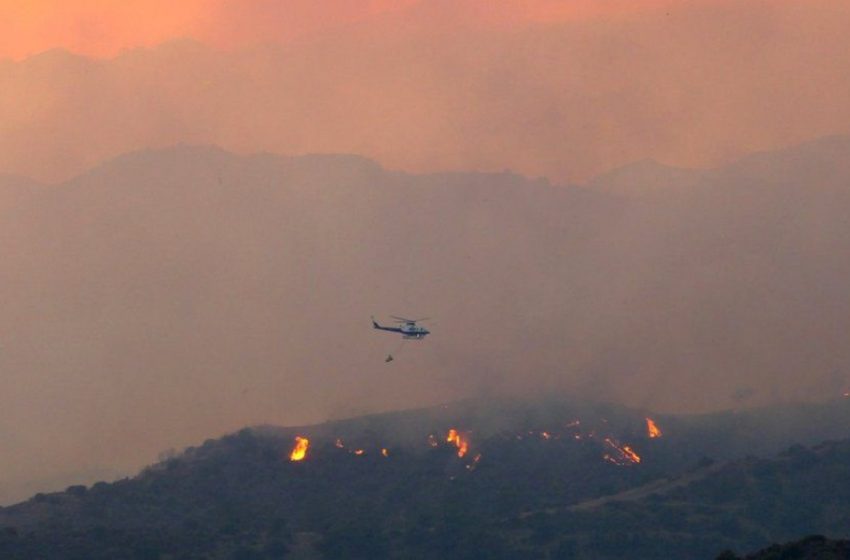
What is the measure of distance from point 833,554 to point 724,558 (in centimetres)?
1737

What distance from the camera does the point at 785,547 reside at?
176125 mm

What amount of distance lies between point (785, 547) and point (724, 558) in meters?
8.01

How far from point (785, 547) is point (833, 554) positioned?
10.1 metres

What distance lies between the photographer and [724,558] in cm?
18138

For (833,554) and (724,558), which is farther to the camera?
(724,558)

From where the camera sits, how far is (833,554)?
16650 centimetres
